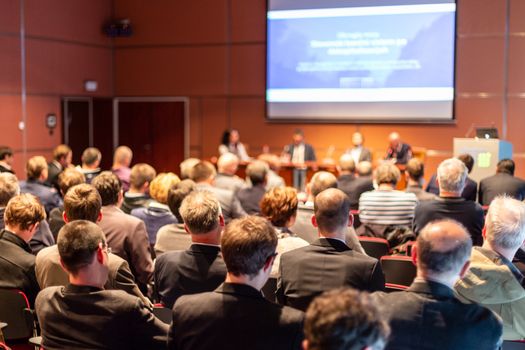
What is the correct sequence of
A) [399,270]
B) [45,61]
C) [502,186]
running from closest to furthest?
1. [399,270]
2. [502,186]
3. [45,61]

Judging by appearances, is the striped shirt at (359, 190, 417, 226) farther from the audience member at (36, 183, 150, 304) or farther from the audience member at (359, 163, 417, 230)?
the audience member at (36, 183, 150, 304)

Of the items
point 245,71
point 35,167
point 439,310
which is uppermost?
point 245,71

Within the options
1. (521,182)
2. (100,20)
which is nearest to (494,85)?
(521,182)

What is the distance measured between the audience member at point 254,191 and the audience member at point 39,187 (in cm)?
186

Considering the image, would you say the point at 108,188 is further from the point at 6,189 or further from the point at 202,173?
the point at 202,173

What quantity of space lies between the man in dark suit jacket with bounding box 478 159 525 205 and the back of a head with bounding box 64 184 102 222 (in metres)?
4.48

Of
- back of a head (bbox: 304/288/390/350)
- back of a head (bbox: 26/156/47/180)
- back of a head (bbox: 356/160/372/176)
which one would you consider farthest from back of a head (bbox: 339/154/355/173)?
back of a head (bbox: 304/288/390/350)

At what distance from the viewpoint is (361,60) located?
1105cm

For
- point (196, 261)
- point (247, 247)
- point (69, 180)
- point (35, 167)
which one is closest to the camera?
point (247, 247)

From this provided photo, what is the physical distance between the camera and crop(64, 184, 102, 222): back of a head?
359 centimetres

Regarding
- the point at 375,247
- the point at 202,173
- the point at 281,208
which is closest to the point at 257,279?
the point at 281,208

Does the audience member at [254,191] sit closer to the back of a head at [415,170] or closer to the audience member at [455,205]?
the back of a head at [415,170]

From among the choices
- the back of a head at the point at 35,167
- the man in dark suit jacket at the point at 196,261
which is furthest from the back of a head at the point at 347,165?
the man in dark suit jacket at the point at 196,261

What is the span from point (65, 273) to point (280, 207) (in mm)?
1308
